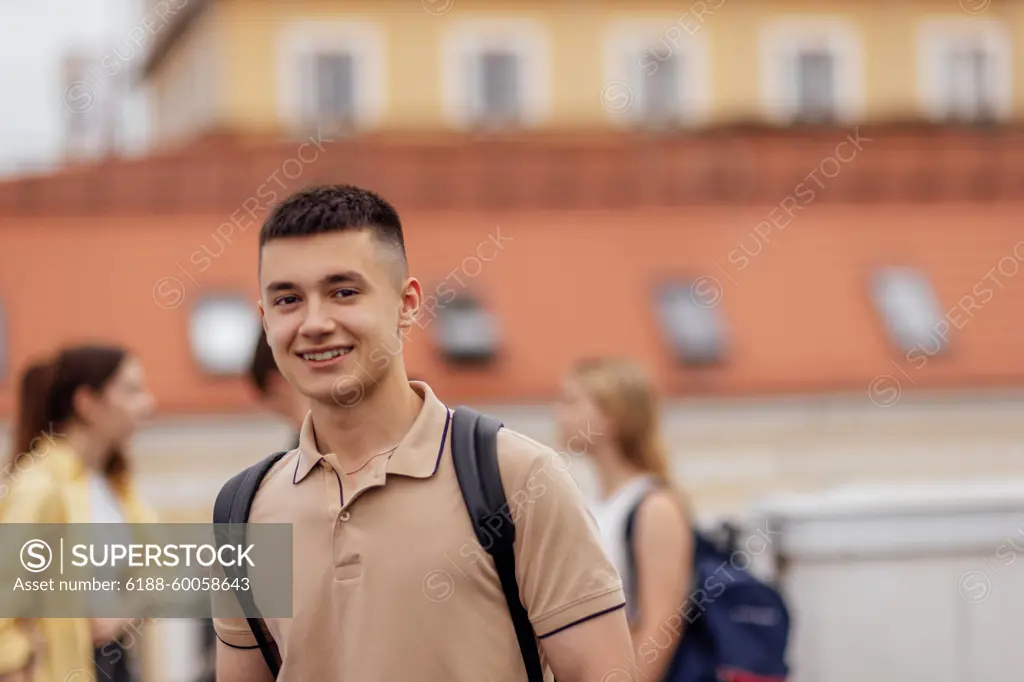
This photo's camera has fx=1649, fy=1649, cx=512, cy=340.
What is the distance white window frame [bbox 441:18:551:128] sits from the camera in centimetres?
2917

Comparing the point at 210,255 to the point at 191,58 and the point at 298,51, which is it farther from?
the point at 191,58

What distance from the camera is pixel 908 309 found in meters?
23.0

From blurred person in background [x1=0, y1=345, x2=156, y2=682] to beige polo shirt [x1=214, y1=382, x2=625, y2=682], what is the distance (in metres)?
1.58

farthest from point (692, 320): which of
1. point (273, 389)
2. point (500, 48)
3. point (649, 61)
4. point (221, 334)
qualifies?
point (273, 389)

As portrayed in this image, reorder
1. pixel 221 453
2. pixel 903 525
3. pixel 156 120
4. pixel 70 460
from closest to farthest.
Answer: pixel 70 460 → pixel 903 525 → pixel 221 453 → pixel 156 120

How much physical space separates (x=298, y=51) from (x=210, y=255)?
7952 mm

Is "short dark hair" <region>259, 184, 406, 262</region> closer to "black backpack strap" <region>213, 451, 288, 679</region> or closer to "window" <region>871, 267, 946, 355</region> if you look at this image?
"black backpack strap" <region>213, 451, 288, 679</region>

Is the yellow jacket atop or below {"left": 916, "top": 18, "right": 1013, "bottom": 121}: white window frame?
below

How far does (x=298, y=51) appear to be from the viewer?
28.9 m

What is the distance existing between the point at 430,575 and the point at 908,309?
21.1 meters

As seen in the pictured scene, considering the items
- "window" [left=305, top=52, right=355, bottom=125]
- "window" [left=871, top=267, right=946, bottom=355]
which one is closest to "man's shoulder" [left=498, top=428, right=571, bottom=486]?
"window" [left=871, top=267, right=946, bottom=355]

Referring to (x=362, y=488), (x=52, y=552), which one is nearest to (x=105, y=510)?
(x=52, y=552)

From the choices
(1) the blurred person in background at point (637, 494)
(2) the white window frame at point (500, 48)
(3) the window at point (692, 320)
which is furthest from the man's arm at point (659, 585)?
(2) the white window frame at point (500, 48)

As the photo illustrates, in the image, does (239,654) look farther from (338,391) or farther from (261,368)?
(261,368)
